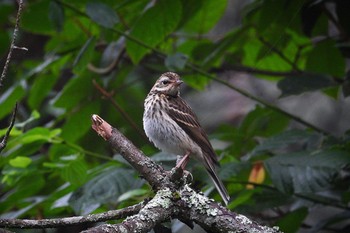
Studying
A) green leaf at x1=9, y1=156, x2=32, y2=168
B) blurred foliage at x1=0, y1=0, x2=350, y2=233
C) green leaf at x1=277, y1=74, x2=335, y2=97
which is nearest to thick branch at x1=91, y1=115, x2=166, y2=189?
blurred foliage at x1=0, y1=0, x2=350, y2=233

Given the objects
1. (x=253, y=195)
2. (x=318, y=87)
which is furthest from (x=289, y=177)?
(x=318, y=87)

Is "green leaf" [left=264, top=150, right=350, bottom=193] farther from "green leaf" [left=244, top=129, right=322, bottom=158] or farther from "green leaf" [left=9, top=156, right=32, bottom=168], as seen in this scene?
"green leaf" [left=9, top=156, right=32, bottom=168]

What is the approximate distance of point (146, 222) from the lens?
3021 millimetres

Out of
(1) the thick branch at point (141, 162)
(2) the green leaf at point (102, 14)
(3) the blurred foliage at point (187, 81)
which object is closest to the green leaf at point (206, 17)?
(3) the blurred foliage at point (187, 81)

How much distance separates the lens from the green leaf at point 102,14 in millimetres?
5059

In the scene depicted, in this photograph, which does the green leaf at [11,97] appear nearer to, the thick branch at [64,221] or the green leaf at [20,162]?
the green leaf at [20,162]

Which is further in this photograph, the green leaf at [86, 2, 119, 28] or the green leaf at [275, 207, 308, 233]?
the green leaf at [86, 2, 119, 28]

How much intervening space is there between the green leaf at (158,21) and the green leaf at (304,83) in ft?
2.95

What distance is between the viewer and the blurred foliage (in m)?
4.74

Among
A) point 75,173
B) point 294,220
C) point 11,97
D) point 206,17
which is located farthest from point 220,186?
point 11,97

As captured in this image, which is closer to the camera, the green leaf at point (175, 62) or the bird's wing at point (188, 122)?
the green leaf at point (175, 62)

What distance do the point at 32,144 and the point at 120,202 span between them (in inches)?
29.8

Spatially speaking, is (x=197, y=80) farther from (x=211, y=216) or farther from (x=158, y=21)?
(x=211, y=216)

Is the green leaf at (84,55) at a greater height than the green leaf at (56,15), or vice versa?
the green leaf at (56,15)
